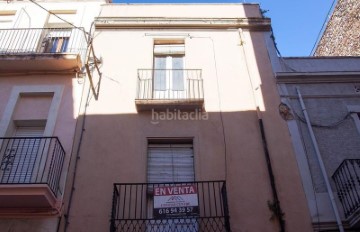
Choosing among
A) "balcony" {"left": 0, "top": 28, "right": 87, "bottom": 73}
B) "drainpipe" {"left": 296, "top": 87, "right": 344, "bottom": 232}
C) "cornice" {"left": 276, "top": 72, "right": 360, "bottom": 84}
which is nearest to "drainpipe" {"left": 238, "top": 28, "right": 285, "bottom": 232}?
"cornice" {"left": 276, "top": 72, "right": 360, "bottom": 84}

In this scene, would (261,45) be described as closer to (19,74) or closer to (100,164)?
(100,164)

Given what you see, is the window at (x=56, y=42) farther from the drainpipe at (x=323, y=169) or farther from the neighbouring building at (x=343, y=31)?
the neighbouring building at (x=343, y=31)

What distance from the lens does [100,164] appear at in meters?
7.80

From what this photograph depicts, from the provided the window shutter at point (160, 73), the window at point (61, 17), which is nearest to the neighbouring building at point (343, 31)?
the window shutter at point (160, 73)

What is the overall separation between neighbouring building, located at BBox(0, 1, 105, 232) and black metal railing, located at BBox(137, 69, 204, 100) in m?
1.50

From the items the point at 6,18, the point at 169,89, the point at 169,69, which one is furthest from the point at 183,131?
the point at 6,18

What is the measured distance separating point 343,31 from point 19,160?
37.9 ft

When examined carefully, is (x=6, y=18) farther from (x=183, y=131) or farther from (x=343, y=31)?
(x=343, y=31)

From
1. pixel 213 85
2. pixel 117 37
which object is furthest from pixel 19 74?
pixel 213 85

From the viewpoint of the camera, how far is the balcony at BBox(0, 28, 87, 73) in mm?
9047

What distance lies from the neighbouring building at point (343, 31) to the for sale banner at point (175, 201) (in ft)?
27.9

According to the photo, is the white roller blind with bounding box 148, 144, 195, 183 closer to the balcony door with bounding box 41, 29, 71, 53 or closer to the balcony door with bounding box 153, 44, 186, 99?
the balcony door with bounding box 153, 44, 186, 99

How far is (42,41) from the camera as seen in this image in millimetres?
10297

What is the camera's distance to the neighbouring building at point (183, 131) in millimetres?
7023
